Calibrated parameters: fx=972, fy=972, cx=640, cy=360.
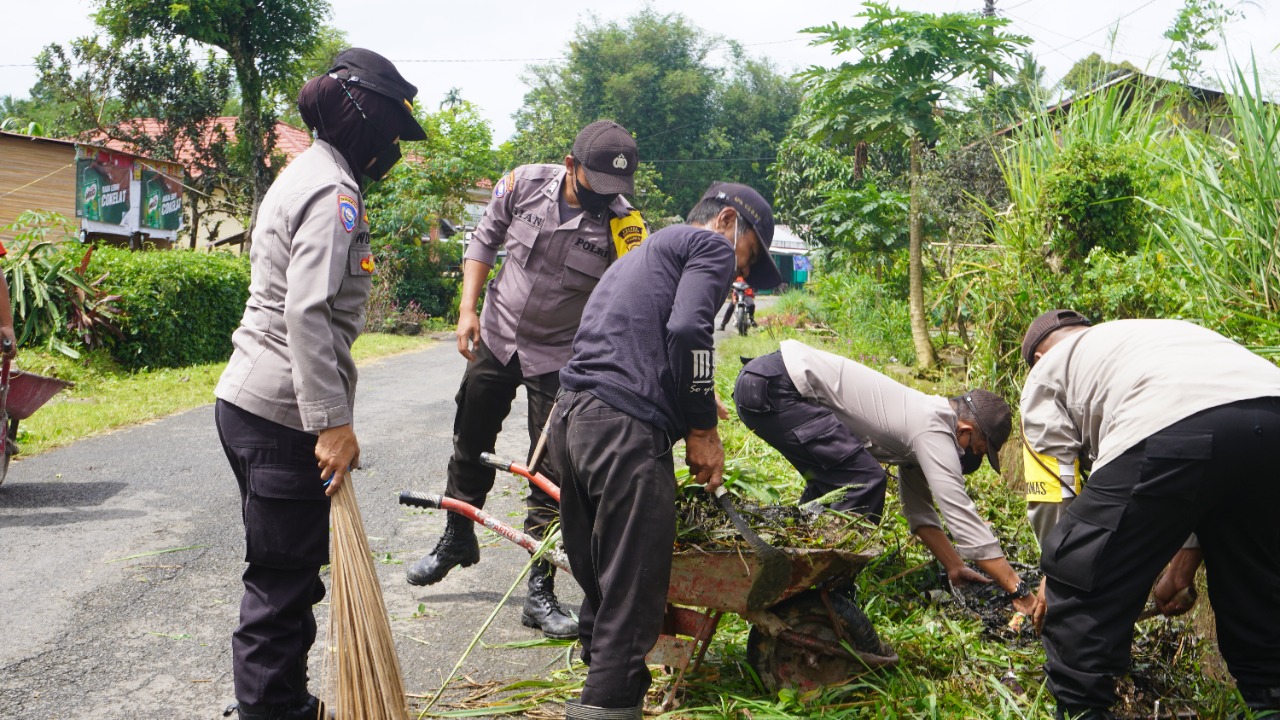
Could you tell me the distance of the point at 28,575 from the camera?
4.50m

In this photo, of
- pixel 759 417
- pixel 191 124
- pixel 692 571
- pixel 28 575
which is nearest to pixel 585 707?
pixel 692 571

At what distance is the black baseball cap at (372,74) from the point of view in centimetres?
293

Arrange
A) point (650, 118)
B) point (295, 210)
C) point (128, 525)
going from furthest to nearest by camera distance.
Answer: point (650, 118) → point (128, 525) → point (295, 210)

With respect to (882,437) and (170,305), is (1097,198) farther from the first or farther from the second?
(170,305)

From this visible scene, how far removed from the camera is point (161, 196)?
22297 mm

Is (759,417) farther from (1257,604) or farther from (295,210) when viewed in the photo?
(295,210)

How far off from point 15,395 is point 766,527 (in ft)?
16.0

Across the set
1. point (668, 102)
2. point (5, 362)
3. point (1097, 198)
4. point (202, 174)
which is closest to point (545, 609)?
point (5, 362)

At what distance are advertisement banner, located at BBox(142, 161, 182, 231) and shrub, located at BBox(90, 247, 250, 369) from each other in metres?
9.81

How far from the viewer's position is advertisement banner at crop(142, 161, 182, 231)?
71.3 feet

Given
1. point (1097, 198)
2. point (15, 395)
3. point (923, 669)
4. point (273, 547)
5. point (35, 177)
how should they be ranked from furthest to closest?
1. point (35, 177)
2. point (15, 395)
3. point (1097, 198)
4. point (923, 669)
5. point (273, 547)

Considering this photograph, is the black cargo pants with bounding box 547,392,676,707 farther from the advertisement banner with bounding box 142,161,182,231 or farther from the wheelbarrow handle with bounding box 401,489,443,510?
the advertisement banner with bounding box 142,161,182,231

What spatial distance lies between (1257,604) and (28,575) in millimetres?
4972

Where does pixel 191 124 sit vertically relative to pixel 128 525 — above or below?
above
